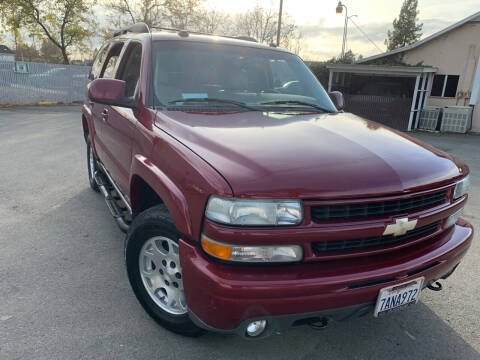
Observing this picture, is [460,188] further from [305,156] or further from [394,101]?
[394,101]

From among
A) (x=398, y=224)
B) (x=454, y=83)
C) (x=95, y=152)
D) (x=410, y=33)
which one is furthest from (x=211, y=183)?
(x=410, y=33)

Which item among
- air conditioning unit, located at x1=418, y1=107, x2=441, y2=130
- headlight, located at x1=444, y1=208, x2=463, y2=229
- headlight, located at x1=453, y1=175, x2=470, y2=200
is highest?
headlight, located at x1=453, y1=175, x2=470, y2=200

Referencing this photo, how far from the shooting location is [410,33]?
52.8 m

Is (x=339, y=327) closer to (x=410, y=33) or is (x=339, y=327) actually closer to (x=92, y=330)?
(x=92, y=330)

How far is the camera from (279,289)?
1761mm

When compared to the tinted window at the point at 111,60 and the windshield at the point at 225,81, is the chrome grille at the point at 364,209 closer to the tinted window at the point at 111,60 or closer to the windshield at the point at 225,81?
the windshield at the point at 225,81

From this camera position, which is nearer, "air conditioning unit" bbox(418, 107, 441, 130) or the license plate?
the license plate

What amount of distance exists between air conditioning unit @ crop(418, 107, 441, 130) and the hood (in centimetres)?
1563

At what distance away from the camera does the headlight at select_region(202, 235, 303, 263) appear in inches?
71.0

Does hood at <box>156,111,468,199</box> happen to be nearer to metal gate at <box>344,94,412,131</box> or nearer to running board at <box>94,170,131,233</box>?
running board at <box>94,170,131,233</box>

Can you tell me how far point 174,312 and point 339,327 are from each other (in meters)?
1.17

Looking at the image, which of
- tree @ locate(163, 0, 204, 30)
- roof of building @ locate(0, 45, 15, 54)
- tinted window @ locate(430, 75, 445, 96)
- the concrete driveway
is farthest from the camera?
roof of building @ locate(0, 45, 15, 54)

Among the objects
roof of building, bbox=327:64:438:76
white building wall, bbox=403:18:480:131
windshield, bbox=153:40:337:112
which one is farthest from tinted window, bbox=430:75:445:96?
windshield, bbox=153:40:337:112

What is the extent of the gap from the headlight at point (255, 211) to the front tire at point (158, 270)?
464 millimetres
